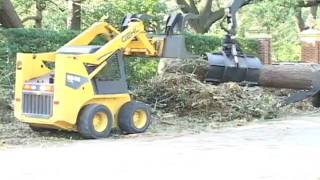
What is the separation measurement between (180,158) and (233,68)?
4.57 metres

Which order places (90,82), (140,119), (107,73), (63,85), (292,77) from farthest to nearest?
(292,77)
(140,119)
(107,73)
(90,82)
(63,85)

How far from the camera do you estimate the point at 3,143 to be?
1099 cm

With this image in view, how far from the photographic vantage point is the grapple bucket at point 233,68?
13.6 m

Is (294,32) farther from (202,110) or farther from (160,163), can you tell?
(160,163)

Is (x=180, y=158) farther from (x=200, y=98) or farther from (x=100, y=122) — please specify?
(x=200, y=98)

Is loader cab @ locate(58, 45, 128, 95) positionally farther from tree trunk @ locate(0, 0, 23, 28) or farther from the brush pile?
tree trunk @ locate(0, 0, 23, 28)

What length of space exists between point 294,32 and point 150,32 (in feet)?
128

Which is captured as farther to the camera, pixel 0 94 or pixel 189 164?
pixel 0 94

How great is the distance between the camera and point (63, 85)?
36.9 feet

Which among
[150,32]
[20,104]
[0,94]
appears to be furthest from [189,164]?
[0,94]

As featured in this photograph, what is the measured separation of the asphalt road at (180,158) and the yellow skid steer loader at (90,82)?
0.52m

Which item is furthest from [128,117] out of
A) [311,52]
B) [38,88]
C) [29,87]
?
[311,52]

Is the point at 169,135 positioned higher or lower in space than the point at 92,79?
lower

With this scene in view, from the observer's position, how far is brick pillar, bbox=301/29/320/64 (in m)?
32.7
